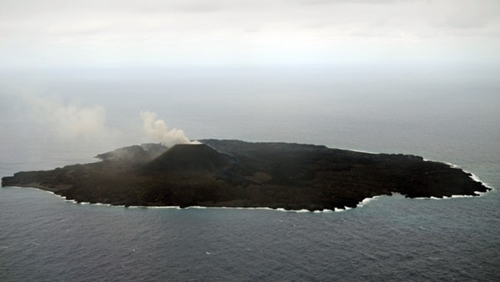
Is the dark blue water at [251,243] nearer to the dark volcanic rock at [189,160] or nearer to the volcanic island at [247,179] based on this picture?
the volcanic island at [247,179]

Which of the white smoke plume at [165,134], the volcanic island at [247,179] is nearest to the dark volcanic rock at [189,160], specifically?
the volcanic island at [247,179]

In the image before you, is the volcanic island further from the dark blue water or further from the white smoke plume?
the white smoke plume

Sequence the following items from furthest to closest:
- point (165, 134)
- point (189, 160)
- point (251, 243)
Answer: point (165, 134) < point (189, 160) < point (251, 243)

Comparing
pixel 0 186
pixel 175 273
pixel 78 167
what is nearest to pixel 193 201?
pixel 175 273

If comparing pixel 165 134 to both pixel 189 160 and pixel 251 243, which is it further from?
pixel 251 243

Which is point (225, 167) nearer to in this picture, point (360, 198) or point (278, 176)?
point (278, 176)

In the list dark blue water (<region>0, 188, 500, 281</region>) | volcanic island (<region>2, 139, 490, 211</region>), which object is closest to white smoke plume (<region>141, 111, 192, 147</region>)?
volcanic island (<region>2, 139, 490, 211</region>)

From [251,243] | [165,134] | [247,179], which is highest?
[165,134]

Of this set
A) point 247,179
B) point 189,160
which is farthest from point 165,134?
point 247,179

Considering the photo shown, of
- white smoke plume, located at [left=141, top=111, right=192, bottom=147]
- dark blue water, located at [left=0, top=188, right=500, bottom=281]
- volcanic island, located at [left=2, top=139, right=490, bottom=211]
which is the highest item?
white smoke plume, located at [left=141, top=111, right=192, bottom=147]
